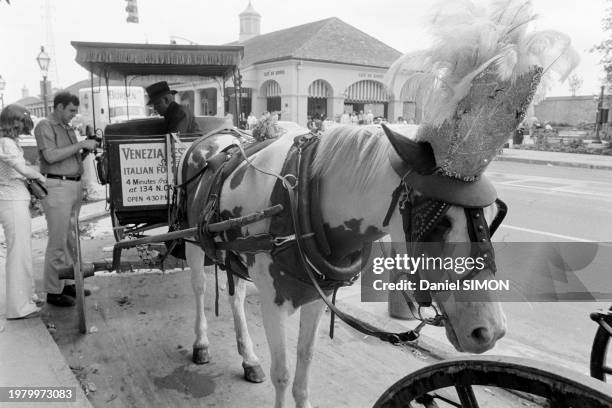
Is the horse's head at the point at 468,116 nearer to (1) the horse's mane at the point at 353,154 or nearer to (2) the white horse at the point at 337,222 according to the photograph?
(2) the white horse at the point at 337,222

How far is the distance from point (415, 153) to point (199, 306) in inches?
108

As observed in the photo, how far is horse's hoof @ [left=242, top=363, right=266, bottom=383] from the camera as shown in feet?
11.2

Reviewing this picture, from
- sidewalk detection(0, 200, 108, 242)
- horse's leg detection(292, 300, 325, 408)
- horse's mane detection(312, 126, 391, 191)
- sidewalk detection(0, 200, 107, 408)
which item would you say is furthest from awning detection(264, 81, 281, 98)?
horse's mane detection(312, 126, 391, 191)

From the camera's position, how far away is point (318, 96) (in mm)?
29328

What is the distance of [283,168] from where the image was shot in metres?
2.44

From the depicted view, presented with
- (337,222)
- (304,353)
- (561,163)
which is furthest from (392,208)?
(561,163)

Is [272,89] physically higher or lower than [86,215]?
higher

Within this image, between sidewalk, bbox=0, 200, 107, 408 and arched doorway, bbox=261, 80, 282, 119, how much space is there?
26.9 meters

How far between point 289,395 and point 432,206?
2.16 metres

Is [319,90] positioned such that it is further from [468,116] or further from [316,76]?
[468,116]

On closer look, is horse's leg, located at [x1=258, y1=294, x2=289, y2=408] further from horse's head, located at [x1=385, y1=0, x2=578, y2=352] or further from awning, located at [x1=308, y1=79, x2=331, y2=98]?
awning, located at [x1=308, y1=79, x2=331, y2=98]

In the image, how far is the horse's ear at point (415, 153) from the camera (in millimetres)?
1716

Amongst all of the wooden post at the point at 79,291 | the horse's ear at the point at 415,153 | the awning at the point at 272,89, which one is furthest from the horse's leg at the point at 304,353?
the awning at the point at 272,89

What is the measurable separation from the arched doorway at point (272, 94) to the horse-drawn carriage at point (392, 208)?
90.9ft
